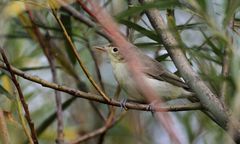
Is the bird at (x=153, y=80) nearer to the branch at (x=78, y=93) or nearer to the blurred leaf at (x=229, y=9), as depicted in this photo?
the branch at (x=78, y=93)

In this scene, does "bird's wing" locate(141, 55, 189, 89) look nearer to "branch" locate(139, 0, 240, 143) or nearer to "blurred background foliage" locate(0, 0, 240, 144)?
"blurred background foliage" locate(0, 0, 240, 144)

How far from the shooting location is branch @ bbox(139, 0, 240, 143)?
1.50 metres

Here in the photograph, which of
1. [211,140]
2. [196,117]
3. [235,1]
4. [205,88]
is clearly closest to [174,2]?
[235,1]

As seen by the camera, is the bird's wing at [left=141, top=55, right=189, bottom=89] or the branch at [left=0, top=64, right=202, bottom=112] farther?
the bird's wing at [left=141, top=55, right=189, bottom=89]

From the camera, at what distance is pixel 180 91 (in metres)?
2.57

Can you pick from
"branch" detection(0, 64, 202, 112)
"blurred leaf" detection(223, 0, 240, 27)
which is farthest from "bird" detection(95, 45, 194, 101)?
"blurred leaf" detection(223, 0, 240, 27)

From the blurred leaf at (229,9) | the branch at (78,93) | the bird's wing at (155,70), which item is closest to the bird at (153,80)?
the bird's wing at (155,70)

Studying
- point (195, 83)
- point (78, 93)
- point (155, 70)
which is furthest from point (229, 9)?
point (155, 70)

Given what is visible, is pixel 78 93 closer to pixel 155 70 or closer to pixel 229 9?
pixel 229 9

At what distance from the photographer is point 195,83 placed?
1.59m

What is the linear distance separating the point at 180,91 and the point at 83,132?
35.1 inches

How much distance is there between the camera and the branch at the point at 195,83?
1505mm

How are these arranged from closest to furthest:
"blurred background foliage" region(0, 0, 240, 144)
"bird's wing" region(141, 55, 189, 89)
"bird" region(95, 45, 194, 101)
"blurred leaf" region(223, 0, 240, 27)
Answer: "blurred leaf" region(223, 0, 240, 27)
"blurred background foliage" region(0, 0, 240, 144)
"bird" region(95, 45, 194, 101)
"bird's wing" region(141, 55, 189, 89)

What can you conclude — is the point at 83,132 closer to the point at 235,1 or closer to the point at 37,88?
the point at 37,88
